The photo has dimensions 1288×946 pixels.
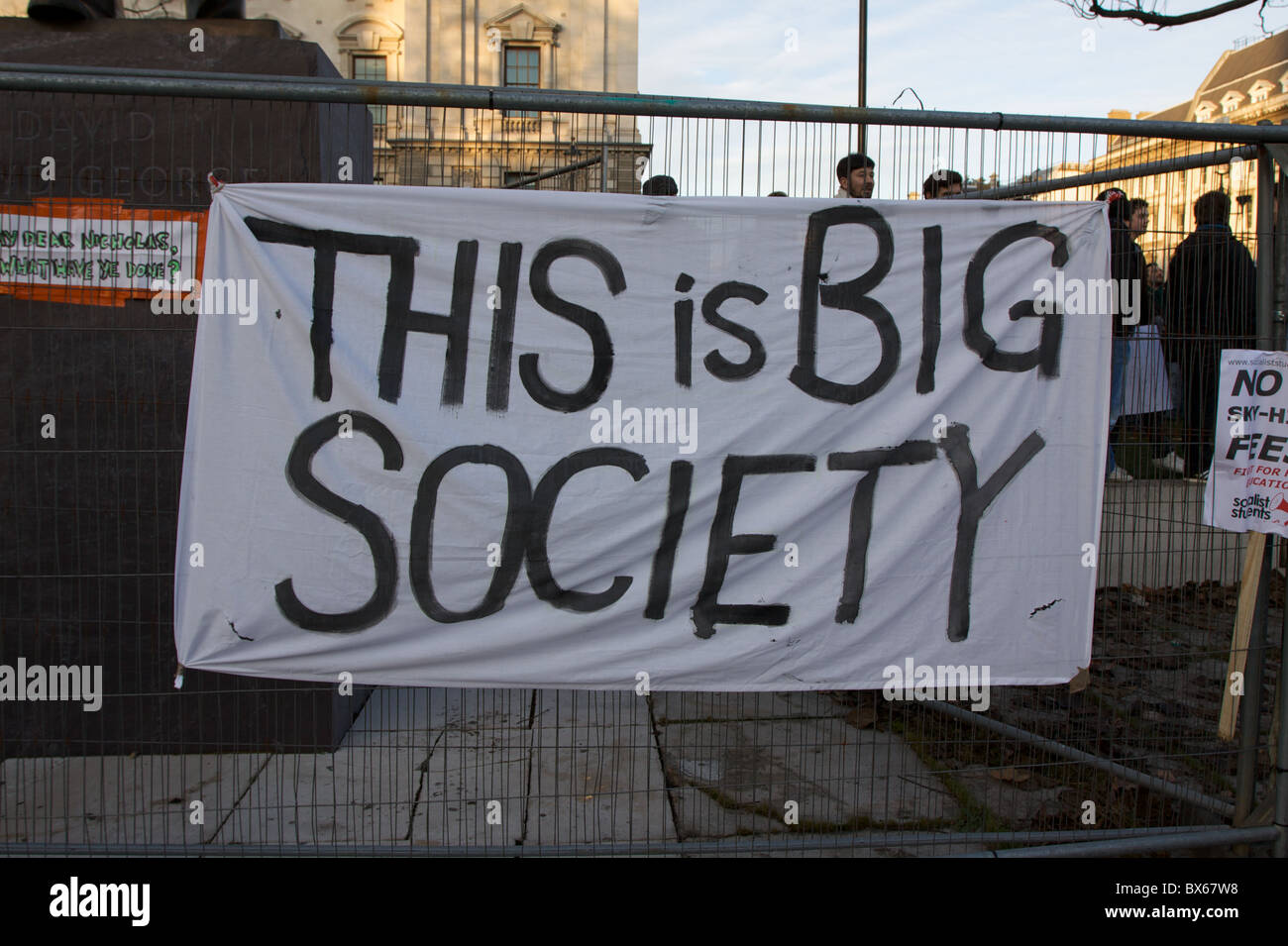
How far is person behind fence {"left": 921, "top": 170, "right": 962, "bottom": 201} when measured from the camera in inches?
151

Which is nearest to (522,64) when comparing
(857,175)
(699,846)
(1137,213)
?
(857,175)

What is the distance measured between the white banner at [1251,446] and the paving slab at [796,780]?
1621mm

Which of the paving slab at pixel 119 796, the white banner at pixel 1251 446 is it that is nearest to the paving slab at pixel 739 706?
the paving slab at pixel 119 796

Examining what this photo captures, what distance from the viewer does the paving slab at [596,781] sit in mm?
3734

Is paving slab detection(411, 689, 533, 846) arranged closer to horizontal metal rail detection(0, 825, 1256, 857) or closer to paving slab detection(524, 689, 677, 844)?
paving slab detection(524, 689, 677, 844)

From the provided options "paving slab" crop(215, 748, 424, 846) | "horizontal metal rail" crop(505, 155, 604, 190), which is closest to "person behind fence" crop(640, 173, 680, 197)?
"horizontal metal rail" crop(505, 155, 604, 190)

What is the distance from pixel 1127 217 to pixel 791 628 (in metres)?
Result: 2.28

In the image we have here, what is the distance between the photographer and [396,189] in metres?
3.06

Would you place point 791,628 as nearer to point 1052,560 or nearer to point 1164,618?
point 1052,560

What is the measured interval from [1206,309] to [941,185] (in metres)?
1.22

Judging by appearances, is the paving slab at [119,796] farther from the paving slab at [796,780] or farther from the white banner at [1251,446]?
the white banner at [1251,446]

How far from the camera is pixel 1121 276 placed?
350cm

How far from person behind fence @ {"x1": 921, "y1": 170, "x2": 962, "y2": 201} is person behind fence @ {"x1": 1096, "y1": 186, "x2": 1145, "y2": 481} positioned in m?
0.62

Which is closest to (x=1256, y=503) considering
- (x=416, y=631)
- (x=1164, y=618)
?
(x=1164, y=618)
